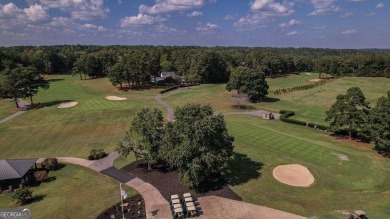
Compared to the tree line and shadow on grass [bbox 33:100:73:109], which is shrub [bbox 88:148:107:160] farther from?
shadow on grass [bbox 33:100:73:109]

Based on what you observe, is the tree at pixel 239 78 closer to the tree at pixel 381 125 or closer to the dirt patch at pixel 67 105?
the tree at pixel 381 125

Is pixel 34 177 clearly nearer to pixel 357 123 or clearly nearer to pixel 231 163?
pixel 231 163

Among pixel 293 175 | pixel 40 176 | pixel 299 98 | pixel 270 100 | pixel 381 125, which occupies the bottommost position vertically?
pixel 40 176

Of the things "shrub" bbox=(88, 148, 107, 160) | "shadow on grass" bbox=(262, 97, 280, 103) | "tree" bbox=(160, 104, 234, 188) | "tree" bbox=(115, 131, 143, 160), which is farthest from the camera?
"shadow on grass" bbox=(262, 97, 280, 103)

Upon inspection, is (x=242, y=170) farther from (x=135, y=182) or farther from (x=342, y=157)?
(x=342, y=157)

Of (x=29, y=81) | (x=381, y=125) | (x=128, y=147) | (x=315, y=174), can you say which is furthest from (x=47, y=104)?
(x=381, y=125)

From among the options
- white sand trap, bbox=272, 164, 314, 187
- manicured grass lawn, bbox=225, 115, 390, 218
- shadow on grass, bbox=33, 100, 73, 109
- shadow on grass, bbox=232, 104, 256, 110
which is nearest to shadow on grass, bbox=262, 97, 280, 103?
shadow on grass, bbox=232, 104, 256, 110
